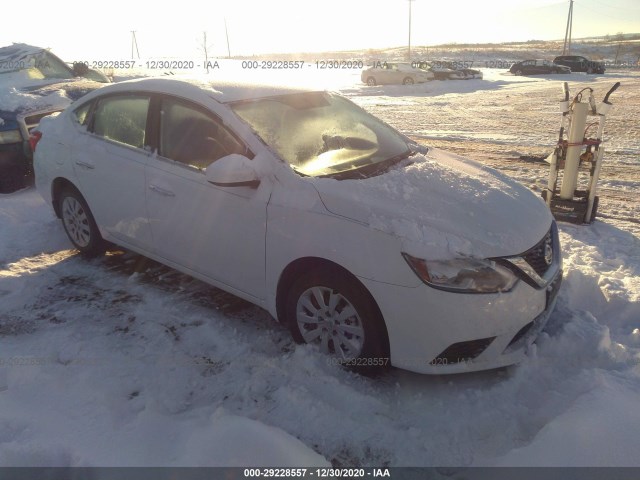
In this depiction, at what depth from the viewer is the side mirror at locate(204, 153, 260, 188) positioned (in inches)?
114

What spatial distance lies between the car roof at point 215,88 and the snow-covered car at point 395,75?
25.7m

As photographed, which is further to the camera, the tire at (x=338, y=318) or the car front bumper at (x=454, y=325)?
the tire at (x=338, y=318)

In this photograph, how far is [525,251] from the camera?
2674mm

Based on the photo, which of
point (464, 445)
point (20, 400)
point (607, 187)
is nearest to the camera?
point (464, 445)

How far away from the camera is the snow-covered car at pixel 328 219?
2.53 meters

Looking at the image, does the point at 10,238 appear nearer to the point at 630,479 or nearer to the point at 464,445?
the point at 464,445

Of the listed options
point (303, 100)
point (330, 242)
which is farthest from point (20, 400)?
point (303, 100)

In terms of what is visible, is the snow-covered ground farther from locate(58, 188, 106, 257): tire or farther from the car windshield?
the car windshield

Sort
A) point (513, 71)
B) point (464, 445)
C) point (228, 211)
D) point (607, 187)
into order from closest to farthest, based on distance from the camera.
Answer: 1. point (464, 445)
2. point (228, 211)
3. point (607, 187)
4. point (513, 71)

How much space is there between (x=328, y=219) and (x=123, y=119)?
2269 millimetres

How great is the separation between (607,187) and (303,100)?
199 inches

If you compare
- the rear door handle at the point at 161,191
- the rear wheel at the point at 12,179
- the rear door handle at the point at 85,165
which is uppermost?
the rear door handle at the point at 85,165

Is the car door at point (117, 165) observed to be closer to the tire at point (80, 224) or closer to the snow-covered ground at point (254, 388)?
the tire at point (80, 224)

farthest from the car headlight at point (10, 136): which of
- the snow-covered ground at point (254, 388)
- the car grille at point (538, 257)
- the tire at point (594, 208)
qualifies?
the tire at point (594, 208)
